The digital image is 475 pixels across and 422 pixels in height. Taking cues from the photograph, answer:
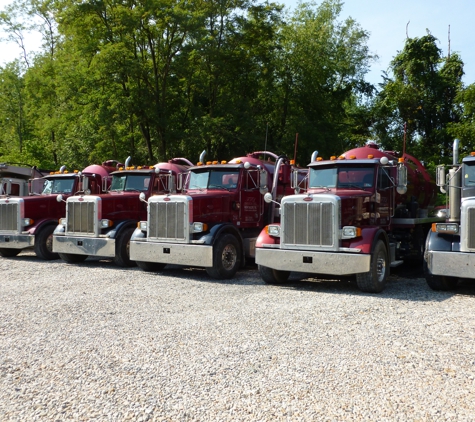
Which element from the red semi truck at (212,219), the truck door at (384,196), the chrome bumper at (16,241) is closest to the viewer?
the truck door at (384,196)

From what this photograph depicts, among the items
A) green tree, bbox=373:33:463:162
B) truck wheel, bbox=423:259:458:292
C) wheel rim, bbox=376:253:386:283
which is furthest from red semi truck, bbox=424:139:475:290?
green tree, bbox=373:33:463:162

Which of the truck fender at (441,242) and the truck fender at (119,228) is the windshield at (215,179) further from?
the truck fender at (441,242)

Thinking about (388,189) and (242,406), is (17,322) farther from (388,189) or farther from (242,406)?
(388,189)

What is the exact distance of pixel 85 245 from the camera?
1266 centimetres

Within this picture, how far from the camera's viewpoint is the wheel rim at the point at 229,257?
1098 cm

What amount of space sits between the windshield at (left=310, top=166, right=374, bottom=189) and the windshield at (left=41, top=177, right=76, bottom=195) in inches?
314

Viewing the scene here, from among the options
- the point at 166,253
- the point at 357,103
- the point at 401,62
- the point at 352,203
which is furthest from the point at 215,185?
the point at 357,103

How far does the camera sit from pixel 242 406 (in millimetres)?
4125

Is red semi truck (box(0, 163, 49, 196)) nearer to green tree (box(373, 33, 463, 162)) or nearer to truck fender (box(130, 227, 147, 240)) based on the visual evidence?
truck fender (box(130, 227, 147, 240))

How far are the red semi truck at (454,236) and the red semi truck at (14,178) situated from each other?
44.6 feet

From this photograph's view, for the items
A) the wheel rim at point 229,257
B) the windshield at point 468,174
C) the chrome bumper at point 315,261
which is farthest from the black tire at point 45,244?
the windshield at point 468,174

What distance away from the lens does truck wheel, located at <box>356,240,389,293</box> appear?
8.99 metres

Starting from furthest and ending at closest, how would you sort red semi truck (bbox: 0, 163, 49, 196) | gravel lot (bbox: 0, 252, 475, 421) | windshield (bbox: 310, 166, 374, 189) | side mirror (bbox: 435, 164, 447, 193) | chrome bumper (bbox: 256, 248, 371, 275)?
red semi truck (bbox: 0, 163, 49, 196)
windshield (bbox: 310, 166, 374, 189)
side mirror (bbox: 435, 164, 447, 193)
chrome bumper (bbox: 256, 248, 371, 275)
gravel lot (bbox: 0, 252, 475, 421)

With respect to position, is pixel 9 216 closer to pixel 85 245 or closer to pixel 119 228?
pixel 85 245
